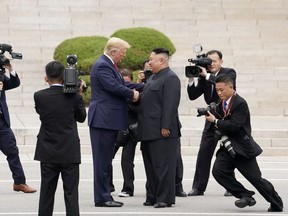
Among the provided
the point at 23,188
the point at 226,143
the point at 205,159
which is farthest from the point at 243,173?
the point at 23,188

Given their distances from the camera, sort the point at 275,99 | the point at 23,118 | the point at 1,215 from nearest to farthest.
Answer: the point at 1,215
the point at 23,118
the point at 275,99

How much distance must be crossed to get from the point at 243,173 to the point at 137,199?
1.64m

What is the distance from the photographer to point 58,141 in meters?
9.80

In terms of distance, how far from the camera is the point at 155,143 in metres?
11.6

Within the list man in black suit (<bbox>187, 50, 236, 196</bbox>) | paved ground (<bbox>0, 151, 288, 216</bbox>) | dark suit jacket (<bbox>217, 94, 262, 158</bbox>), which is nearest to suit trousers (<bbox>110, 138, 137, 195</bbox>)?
paved ground (<bbox>0, 151, 288, 216</bbox>)

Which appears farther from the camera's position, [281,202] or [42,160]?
[281,202]

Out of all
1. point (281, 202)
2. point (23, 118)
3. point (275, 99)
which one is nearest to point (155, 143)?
point (281, 202)

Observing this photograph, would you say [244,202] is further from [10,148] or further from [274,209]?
[10,148]

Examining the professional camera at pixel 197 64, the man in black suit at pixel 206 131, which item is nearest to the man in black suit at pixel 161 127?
the professional camera at pixel 197 64

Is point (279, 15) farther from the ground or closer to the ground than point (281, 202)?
farther from the ground

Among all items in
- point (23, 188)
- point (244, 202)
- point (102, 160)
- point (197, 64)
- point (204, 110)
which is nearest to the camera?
point (204, 110)

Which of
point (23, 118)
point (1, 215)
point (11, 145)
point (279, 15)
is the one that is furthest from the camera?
point (279, 15)

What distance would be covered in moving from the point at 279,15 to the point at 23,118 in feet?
36.9

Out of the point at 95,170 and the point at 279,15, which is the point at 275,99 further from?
the point at 95,170
